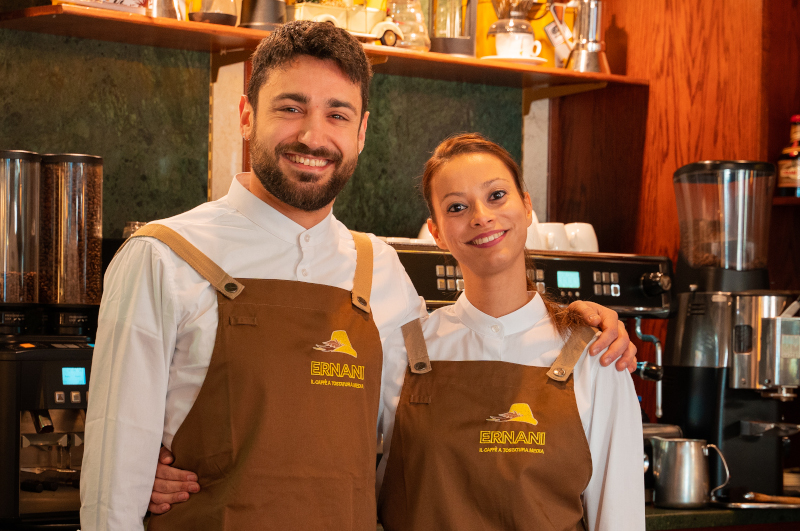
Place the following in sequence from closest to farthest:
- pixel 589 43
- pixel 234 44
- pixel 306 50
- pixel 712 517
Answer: pixel 306 50
pixel 712 517
pixel 234 44
pixel 589 43

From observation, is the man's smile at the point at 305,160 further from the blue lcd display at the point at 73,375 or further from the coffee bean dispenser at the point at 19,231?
the coffee bean dispenser at the point at 19,231

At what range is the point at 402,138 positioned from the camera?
9.73 ft

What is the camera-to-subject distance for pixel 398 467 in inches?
60.4

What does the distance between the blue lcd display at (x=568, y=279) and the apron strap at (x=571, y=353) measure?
0.93 m

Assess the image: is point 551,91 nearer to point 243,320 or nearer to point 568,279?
point 568,279

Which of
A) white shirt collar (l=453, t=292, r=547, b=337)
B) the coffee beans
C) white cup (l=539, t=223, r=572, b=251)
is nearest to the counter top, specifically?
white shirt collar (l=453, t=292, r=547, b=337)

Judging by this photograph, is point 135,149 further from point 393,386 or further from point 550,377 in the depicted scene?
point 550,377

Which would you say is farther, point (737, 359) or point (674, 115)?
point (674, 115)

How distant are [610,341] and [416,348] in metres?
0.33

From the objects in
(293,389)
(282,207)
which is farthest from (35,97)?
(293,389)

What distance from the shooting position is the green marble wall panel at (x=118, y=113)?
7.81 feet

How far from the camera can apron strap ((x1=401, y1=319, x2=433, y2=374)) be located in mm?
1580

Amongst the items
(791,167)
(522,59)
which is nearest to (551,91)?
(522,59)

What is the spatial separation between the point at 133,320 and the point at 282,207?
30 cm
